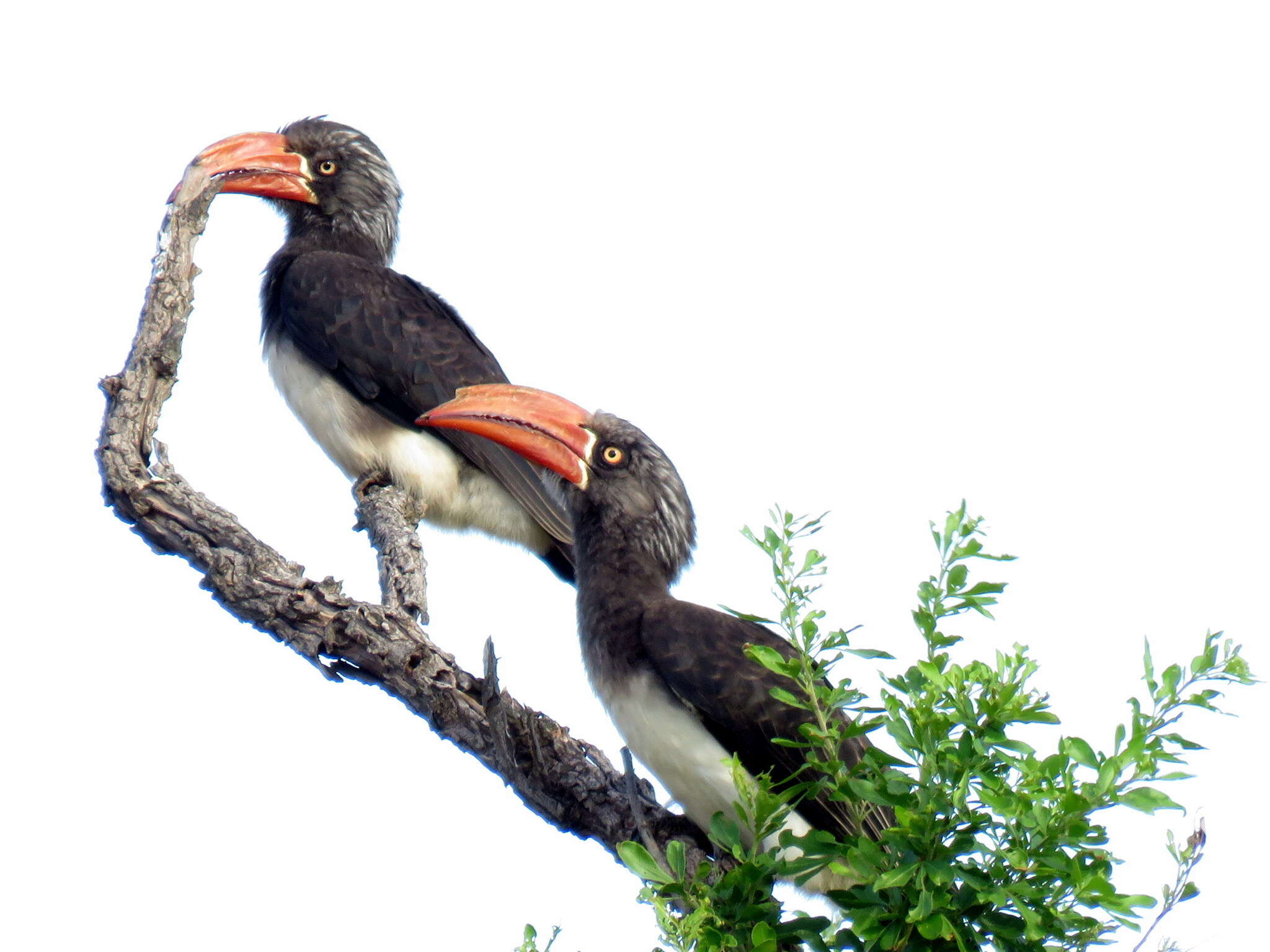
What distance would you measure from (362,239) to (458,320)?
80 centimetres

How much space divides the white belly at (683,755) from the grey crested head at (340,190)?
399cm

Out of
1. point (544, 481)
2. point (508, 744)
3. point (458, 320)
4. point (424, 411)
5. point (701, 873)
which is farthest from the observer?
point (458, 320)

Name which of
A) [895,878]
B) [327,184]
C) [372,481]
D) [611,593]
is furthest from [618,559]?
[327,184]

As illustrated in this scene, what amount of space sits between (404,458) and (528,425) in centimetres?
149

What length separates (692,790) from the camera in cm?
473

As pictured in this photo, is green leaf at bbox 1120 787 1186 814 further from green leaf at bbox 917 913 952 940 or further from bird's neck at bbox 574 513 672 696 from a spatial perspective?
bird's neck at bbox 574 513 672 696

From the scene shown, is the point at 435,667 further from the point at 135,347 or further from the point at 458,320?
the point at 458,320

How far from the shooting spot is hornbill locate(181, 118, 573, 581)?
7133 millimetres

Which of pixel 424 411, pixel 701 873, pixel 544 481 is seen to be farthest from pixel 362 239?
pixel 701 873

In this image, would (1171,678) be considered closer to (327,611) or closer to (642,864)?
(642,864)

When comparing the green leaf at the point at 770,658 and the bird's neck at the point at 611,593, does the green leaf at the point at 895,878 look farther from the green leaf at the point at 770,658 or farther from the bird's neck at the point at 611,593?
the bird's neck at the point at 611,593

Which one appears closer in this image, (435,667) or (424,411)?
(435,667)

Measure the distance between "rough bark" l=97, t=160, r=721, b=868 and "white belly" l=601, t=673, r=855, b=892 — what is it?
0.39ft

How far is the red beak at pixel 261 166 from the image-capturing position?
738cm
